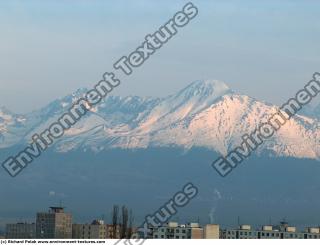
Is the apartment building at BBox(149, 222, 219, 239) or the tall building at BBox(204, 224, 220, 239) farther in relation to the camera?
the apartment building at BBox(149, 222, 219, 239)

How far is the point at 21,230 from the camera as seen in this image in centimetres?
8919

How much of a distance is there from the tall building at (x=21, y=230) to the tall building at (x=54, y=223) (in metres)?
0.50

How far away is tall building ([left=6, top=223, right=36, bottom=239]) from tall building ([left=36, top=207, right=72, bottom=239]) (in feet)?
1.65

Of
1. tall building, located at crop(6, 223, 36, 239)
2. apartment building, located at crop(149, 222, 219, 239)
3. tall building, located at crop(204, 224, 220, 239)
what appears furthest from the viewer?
tall building, located at crop(6, 223, 36, 239)

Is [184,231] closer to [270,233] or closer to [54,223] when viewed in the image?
[270,233]

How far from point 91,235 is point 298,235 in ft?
59.0

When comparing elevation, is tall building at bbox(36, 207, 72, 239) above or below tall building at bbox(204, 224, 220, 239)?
above

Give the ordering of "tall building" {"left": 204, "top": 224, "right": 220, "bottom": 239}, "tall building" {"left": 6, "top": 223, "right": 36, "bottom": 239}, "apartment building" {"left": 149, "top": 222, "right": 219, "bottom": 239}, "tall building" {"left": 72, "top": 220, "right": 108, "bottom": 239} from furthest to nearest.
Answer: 1. "tall building" {"left": 6, "top": 223, "right": 36, "bottom": 239}
2. "tall building" {"left": 72, "top": 220, "right": 108, "bottom": 239}
3. "apartment building" {"left": 149, "top": 222, "right": 219, "bottom": 239}
4. "tall building" {"left": 204, "top": 224, "right": 220, "bottom": 239}

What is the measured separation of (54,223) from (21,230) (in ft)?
10.5

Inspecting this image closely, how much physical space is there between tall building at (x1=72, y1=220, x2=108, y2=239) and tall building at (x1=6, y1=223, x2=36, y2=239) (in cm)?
371

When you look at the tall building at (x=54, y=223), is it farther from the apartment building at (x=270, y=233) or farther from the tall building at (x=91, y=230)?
the apartment building at (x=270, y=233)

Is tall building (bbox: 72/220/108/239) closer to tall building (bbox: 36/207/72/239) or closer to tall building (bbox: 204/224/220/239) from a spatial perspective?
tall building (bbox: 36/207/72/239)

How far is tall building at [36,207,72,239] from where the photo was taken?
87875 mm

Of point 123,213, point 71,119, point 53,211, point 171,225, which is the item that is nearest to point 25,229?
point 53,211
